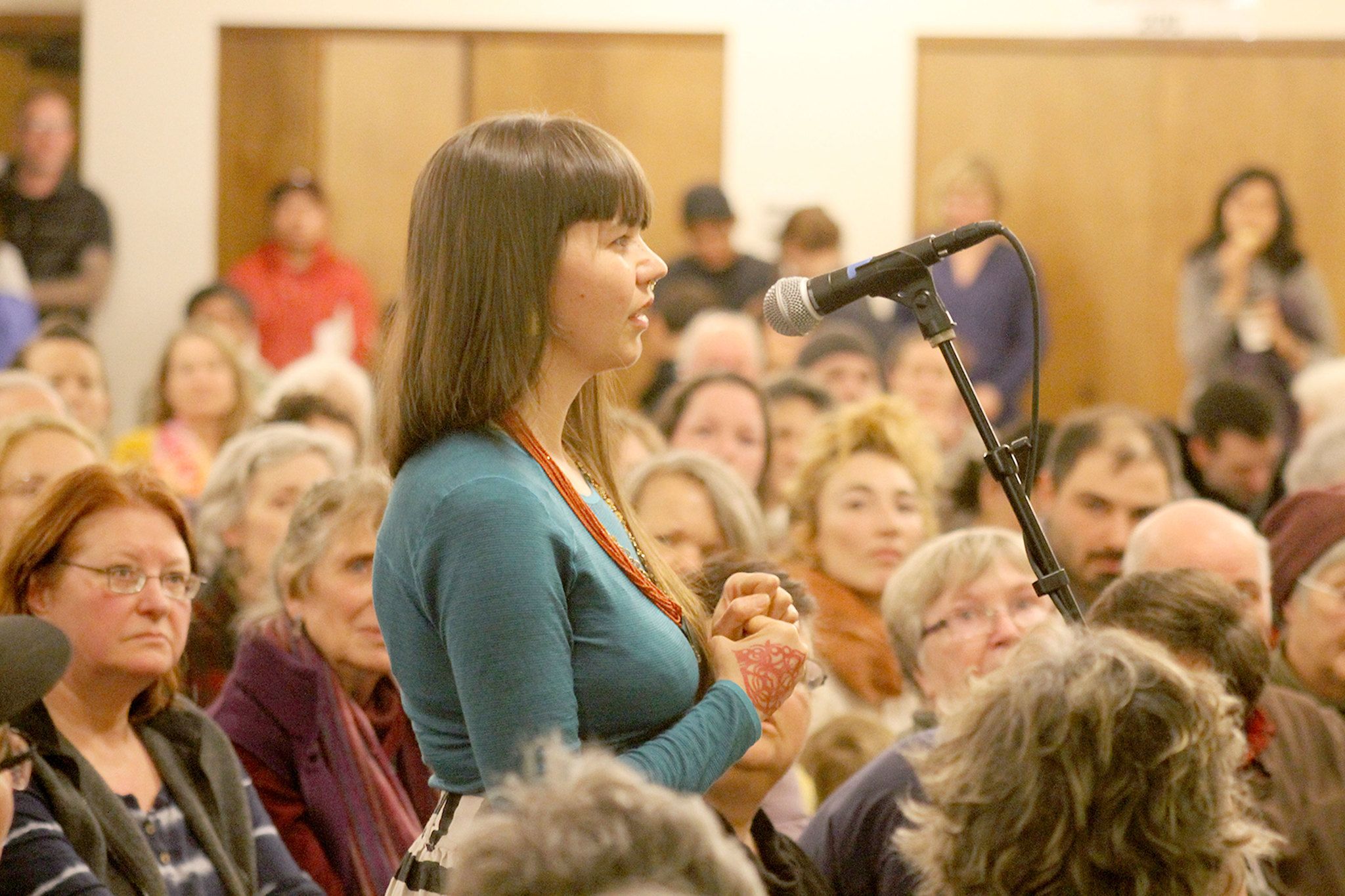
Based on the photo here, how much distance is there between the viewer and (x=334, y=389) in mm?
4930

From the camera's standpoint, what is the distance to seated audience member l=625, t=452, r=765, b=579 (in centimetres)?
345

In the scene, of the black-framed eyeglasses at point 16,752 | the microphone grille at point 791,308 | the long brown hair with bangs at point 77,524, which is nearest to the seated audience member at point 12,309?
the long brown hair with bangs at point 77,524

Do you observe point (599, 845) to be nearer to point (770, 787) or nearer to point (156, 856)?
point (770, 787)

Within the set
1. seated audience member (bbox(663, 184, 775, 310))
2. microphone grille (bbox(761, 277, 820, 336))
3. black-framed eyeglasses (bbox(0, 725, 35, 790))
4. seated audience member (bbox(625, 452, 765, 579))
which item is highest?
seated audience member (bbox(663, 184, 775, 310))

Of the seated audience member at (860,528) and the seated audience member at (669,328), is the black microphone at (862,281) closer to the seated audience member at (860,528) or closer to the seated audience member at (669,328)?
the seated audience member at (860,528)

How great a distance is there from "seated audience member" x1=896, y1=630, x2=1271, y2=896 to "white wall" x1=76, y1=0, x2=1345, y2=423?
603 cm

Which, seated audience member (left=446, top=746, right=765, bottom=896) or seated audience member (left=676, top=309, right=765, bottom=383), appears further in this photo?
seated audience member (left=676, top=309, right=765, bottom=383)

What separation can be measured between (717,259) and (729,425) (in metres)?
2.60

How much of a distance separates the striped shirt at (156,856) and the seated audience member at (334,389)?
2.26 m

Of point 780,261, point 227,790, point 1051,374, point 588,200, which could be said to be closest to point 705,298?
point 780,261

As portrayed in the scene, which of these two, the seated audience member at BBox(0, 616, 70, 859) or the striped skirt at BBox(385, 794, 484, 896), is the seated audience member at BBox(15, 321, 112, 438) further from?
the striped skirt at BBox(385, 794, 484, 896)

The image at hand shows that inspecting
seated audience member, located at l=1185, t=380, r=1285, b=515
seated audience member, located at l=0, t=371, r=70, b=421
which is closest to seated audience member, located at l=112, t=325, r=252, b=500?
seated audience member, located at l=0, t=371, r=70, b=421

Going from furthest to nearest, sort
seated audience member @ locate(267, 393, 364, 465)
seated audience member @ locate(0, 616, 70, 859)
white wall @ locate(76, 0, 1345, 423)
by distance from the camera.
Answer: white wall @ locate(76, 0, 1345, 423) < seated audience member @ locate(267, 393, 364, 465) < seated audience member @ locate(0, 616, 70, 859)

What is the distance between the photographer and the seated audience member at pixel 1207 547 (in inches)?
118
